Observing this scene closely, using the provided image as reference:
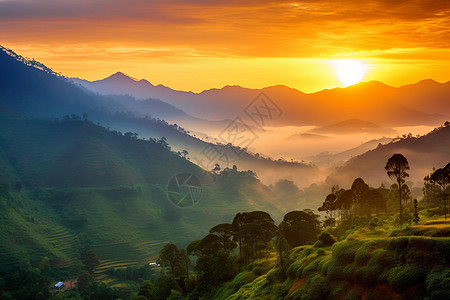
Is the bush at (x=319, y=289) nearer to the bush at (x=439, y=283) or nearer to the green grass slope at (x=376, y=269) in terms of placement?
the green grass slope at (x=376, y=269)

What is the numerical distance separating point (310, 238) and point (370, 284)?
89.3ft

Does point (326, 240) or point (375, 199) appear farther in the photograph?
point (375, 199)

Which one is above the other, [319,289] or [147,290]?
[319,289]

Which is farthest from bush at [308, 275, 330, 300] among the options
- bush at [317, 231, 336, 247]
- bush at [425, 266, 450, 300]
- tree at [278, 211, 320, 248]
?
tree at [278, 211, 320, 248]

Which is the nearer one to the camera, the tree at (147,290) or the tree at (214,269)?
the tree at (214,269)

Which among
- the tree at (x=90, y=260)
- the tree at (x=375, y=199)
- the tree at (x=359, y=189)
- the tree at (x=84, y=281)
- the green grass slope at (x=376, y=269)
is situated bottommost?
the tree at (x=84, y=281)

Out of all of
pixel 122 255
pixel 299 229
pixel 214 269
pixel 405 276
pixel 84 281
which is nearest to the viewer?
pixel 405 276

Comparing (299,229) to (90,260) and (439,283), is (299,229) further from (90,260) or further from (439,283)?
(90,260)

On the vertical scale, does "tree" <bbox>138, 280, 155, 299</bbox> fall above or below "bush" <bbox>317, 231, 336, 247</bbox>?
below

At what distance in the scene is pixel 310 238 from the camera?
5266cm

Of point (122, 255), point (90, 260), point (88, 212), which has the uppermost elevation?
point (88, 212)

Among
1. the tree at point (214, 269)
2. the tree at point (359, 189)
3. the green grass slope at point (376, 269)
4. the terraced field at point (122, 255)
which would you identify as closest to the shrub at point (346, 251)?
the green grass slope at point (376, 269)

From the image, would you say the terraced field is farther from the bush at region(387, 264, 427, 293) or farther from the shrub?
the bush at region(387, 264, 427, 293)

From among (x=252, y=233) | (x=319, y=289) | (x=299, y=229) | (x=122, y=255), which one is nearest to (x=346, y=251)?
(x=319, y=289)
